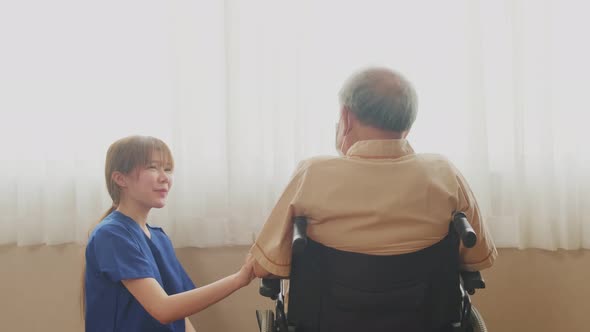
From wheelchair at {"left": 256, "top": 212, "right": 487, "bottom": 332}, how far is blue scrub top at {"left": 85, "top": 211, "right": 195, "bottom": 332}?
37 centimetres

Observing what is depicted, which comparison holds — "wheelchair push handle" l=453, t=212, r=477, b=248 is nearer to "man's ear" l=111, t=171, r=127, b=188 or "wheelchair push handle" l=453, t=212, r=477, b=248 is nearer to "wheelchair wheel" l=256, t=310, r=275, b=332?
"wheelchair wheel" l=256, t=310, r=275, b=332

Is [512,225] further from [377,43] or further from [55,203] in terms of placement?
[55,203]

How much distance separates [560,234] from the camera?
181 cm

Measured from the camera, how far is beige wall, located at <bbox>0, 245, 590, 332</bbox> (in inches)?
72.8

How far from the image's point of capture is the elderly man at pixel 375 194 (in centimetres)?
117

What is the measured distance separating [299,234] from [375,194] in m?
0.20

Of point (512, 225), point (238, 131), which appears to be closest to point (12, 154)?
point (238, 131)

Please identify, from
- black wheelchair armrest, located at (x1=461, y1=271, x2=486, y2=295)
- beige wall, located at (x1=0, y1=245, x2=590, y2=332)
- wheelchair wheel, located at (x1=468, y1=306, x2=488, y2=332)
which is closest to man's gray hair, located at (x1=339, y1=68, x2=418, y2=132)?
black wheelchair armrest, located at (x1=461, y1=271, x2=486, y2=295)

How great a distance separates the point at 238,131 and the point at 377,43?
55cm

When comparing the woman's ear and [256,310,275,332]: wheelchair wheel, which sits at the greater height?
the woman's ear

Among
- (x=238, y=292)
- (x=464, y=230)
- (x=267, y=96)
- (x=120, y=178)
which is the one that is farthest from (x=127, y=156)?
(x=464, y=230)

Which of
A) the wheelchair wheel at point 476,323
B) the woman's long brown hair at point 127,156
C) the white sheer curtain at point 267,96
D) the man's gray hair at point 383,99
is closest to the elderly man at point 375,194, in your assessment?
the man's gray hair at point 383,99

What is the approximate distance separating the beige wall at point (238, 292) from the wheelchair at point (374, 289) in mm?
731

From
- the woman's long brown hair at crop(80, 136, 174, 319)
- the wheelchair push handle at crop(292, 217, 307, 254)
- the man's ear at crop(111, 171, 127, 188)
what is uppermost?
the woman's long brown hair at crop(80, 136, 174, 319)
